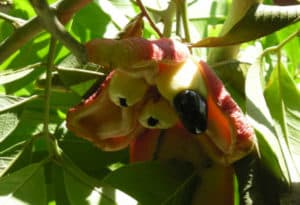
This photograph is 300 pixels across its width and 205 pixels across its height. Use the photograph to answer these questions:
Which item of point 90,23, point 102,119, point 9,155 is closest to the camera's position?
point 102,119

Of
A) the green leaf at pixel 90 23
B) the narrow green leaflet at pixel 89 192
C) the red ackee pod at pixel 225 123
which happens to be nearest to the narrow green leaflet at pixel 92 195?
the narrow green leaflet at pixel 89 192

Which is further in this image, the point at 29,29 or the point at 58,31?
the point at 29,29

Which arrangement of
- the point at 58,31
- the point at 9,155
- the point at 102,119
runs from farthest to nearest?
1. the point at 9,155
2. the point at 102,119
3. the point at 58,31

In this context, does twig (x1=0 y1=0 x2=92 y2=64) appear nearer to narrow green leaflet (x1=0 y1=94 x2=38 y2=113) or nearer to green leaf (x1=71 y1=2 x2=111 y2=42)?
narrow green leaflet (x1=0 y1=94 x2=38 y2=113)

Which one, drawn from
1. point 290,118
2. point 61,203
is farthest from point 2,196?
point 290,118

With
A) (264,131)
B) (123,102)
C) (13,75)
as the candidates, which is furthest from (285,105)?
(13,75)

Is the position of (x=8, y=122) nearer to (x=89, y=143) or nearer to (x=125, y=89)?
(x=89, y=143)

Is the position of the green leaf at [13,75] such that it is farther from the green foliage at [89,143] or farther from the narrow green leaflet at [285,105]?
the narrow green leaflet at [285,105]
